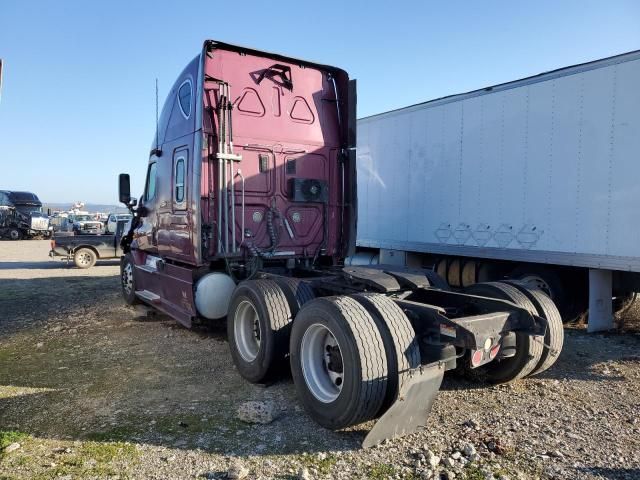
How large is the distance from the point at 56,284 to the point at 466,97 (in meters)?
10.1

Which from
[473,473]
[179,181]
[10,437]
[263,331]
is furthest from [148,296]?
[473,473]

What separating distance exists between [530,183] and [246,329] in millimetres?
4792

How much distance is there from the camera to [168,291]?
Answer: 7.04 m

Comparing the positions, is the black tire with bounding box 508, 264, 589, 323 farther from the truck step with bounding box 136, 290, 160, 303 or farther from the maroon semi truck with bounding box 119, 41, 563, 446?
the truck step with bounding box 136, 290, 160, 303

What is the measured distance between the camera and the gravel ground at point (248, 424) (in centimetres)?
333

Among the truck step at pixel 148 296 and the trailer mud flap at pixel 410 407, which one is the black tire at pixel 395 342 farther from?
the truck step at pixel 148 296

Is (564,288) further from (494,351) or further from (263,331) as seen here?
(263,331)

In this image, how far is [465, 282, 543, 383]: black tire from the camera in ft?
14.7

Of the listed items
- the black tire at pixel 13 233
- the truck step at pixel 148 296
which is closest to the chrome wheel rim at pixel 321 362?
the truck step at pixel 148 296

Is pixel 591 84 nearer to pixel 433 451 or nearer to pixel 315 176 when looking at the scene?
pixel 315 176

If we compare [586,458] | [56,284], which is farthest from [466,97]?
[56,284]

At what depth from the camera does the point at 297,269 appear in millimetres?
6676

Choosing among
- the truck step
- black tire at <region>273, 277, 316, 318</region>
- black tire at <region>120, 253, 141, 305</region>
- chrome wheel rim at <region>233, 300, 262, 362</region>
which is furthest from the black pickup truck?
black tire at <region>273, 277, 316, 318</region>

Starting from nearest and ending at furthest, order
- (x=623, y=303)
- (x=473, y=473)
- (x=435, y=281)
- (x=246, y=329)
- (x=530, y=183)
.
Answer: (x=473, y=473), (x=246, y=329), (x=435, y=281), (x=530, y=183), (x=623, y=303)
